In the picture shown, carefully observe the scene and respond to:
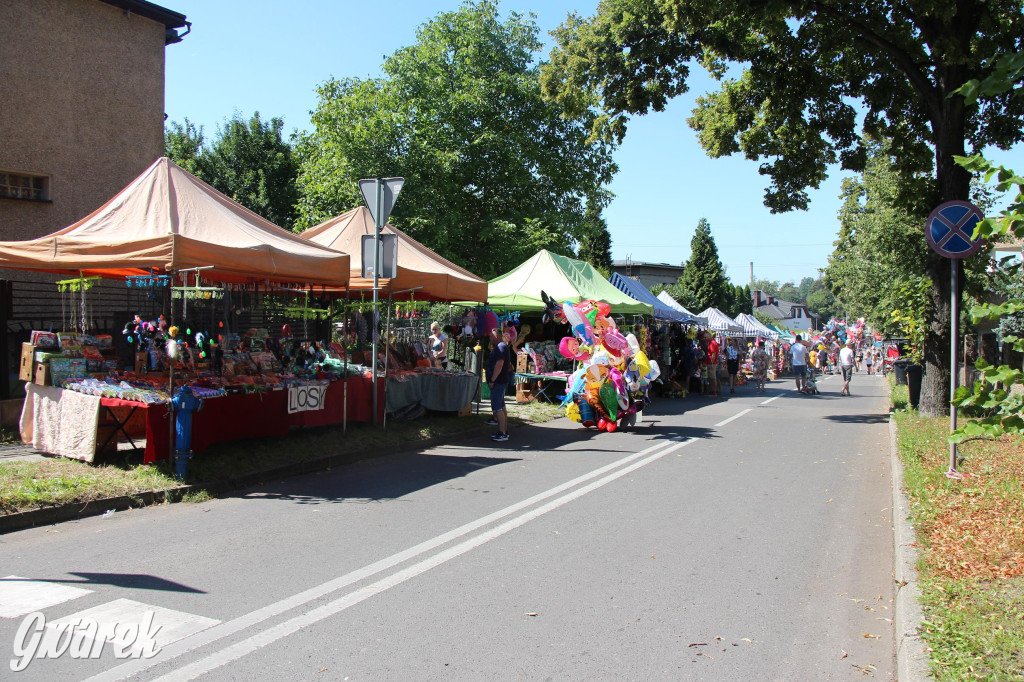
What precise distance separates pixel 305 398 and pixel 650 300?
1483 centimetres

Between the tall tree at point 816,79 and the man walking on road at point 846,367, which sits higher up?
the tall tree at point 816,79

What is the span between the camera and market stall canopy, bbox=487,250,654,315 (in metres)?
17.8

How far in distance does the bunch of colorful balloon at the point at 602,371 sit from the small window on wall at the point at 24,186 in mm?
9973

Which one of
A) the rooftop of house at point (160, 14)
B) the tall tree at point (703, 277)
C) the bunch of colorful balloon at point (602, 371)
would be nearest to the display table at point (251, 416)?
the bunch of colorful balloon at point (602, 371)

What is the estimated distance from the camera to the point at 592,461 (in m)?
10.1

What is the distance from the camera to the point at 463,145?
27578mm

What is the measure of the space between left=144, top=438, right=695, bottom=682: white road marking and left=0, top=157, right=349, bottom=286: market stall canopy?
4262mm

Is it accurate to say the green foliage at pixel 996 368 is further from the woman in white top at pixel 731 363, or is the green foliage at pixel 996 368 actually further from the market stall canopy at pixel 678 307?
the woman in white top at pixel 731 363

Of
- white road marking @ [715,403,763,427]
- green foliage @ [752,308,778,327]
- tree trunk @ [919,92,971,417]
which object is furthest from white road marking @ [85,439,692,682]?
green foliage @ [752,308,778,327]

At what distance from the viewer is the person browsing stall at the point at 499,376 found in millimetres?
11727

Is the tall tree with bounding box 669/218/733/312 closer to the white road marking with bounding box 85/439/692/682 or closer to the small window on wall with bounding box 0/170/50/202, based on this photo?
the small window on wall with bounding box 0/170/50/202

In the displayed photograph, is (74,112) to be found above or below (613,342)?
above

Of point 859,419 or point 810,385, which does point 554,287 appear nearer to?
point 859,419

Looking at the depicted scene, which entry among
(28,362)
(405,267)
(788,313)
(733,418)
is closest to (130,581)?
(28,362)
